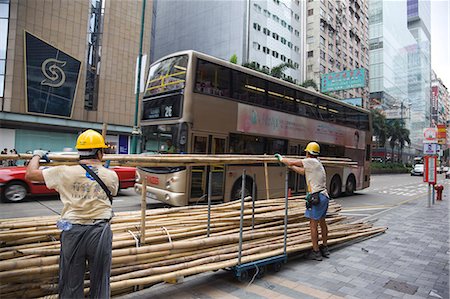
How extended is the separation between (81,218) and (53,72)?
2185 centimetres

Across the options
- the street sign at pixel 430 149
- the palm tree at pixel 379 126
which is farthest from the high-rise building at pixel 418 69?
the street sign at pixel 430 149

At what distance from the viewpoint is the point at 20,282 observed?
2.64m

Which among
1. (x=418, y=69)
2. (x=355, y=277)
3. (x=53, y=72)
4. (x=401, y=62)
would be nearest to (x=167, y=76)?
(x=355, y=277)

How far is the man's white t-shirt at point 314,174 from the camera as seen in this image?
4555 mm

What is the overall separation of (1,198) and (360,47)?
7146 centimetres

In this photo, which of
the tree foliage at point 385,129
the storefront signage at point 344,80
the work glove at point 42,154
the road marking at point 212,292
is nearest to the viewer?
the work glove at point 42,154

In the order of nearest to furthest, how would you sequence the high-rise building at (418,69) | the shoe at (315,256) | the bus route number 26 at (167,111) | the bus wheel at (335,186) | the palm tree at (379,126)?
the shoe at (315,256) → the bus route number 26 at (167,111) → the bus wheel at (335,186) → the palm tree at (379,126) → the high-rise building at (418,69)

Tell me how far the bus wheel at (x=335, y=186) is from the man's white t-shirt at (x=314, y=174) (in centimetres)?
873

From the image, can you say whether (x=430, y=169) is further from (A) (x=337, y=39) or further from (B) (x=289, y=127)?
(A) (x=337, y=39)

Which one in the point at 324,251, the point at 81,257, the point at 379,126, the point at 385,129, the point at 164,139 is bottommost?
the point at 324,251

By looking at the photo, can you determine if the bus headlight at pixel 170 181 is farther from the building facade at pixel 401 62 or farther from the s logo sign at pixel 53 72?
Result: the building facade at pixel 401 62

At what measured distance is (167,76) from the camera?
27.1 ft

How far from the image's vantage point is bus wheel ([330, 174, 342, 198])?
12866 mm

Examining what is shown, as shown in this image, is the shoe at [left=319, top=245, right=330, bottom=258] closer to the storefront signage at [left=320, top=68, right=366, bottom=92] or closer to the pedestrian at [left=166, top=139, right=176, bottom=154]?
the pedestrian at [left=166, top=139, right=176, bottom=154]
